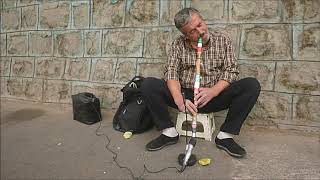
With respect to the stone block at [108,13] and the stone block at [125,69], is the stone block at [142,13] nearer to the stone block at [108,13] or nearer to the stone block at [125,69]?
the stone block at [108,13]

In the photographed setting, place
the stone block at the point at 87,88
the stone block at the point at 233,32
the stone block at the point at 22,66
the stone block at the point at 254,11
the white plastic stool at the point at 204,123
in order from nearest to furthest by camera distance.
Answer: the white plastic stool at the point at 204,123, the stone block at the point at 254,11, the stone block at the point at 233,32, the stone block at the point at 87,88, the stone block at the point at 22,66

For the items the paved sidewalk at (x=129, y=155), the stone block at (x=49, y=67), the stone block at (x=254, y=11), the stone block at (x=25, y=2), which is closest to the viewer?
the paved sidewalk at (x=129, y=155)

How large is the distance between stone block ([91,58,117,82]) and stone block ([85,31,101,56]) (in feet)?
0.33

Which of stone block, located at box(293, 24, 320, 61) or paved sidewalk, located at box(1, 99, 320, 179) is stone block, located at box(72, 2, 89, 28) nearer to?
paved sidewalk, located at box(1, 99, 320, 179)

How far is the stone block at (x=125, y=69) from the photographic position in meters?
3.67

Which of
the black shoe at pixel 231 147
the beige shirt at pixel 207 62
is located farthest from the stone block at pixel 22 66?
the black shoe at pixel 231 147

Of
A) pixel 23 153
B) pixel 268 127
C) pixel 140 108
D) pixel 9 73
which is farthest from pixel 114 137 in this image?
pixel 9 73

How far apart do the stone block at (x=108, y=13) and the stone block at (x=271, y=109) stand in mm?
1691

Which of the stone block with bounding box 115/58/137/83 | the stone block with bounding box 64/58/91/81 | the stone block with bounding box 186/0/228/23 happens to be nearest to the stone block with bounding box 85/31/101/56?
the stone block with bounding box 64/58/91/81

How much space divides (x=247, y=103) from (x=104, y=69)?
182 cm

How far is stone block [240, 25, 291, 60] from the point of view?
3.02 metres

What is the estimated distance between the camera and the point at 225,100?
2.76 meters

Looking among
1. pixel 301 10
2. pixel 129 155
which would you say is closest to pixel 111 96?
pixel 129 155

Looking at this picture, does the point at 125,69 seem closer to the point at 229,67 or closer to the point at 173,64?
the point at 173,64
